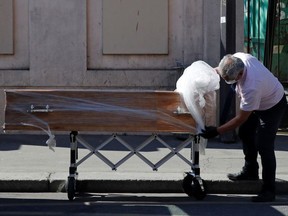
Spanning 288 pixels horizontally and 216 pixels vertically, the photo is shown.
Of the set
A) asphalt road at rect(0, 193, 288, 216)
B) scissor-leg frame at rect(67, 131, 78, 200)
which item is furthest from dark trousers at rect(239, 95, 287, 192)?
scissor-leg frame at rect(67, 131, 78, 200)

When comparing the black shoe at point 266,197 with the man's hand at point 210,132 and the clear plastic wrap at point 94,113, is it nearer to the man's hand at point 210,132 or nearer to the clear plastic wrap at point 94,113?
the man's hand at point 210,132

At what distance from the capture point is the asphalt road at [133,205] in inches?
277

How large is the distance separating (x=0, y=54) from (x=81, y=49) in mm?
1363

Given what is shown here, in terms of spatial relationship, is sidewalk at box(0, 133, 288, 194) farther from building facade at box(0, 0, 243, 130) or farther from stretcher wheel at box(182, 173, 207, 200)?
building facade at box(0, 0, 243, 130)

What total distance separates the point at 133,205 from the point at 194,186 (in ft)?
2.30

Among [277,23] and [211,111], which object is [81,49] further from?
[211,111]

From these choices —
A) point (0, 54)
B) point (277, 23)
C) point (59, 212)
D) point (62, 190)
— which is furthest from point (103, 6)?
point (59, 212)

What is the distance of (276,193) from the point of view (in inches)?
319

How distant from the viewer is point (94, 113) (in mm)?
7207

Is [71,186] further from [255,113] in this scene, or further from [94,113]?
[255,113]

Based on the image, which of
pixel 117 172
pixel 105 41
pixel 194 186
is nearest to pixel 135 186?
pixel 117 172

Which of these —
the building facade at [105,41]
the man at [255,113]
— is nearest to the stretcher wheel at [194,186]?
the man at [255,113]

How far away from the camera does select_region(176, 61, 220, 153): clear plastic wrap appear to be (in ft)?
23.5

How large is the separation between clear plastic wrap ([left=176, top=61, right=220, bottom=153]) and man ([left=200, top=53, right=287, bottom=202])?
115 mm
